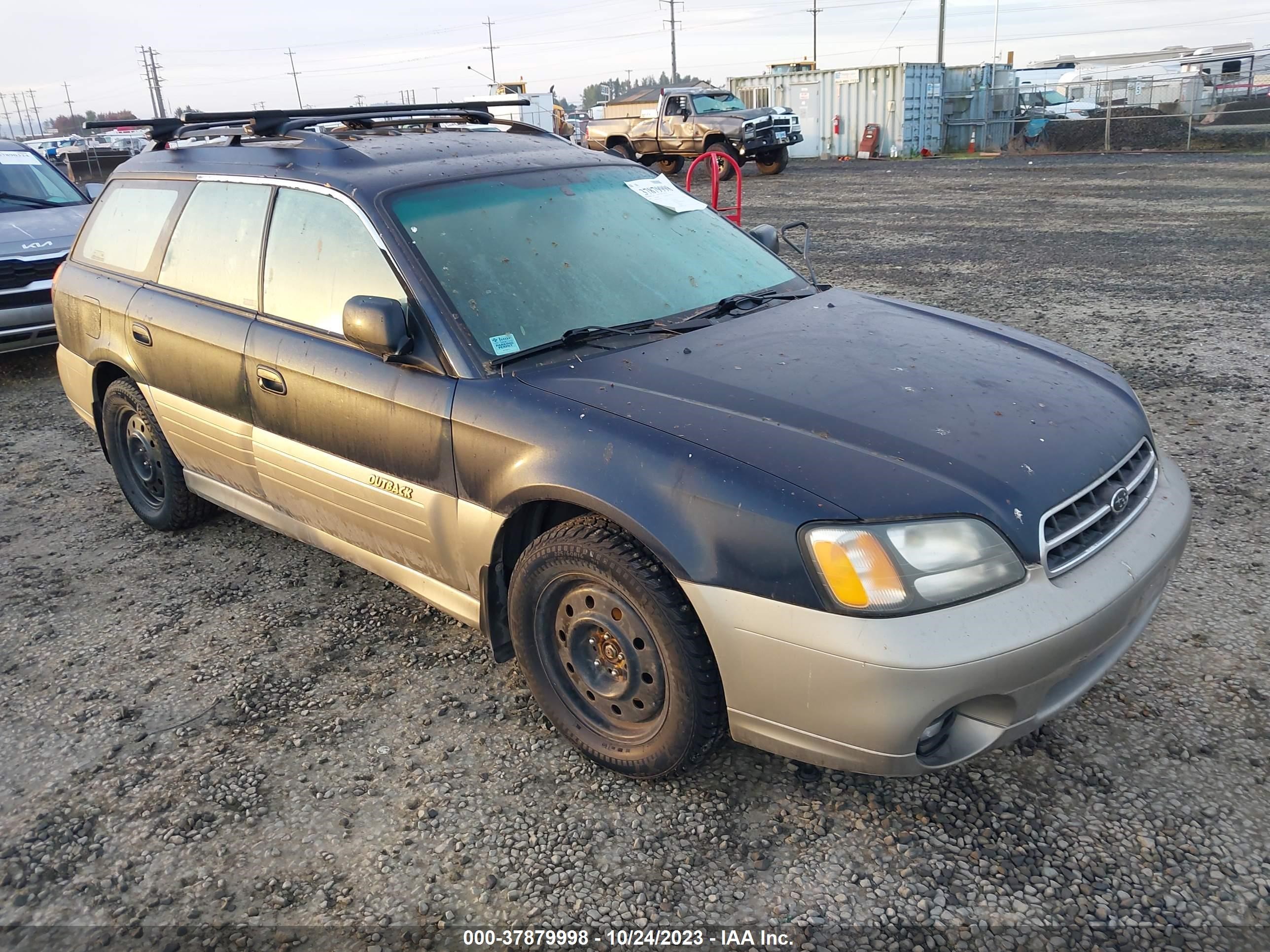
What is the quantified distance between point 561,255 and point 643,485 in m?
1.14

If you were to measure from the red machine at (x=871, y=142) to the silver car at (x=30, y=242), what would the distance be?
78.8ft

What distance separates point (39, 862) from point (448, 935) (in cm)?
118

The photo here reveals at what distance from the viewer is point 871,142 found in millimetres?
28062

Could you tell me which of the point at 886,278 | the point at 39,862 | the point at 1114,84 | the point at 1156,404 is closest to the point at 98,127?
the point at 39,862

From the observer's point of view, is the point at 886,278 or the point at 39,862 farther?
the point at 886,278

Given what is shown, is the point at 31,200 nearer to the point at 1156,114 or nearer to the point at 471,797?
the point at 471,797

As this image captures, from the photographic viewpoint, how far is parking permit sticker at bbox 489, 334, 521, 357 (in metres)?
2.87

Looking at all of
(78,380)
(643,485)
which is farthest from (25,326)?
(643,485)

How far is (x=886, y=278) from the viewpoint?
9.58 meters

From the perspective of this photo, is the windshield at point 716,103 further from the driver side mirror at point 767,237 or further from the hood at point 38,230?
the driver side mirror at point 767,237

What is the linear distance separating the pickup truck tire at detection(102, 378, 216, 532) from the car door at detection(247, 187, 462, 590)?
928mm

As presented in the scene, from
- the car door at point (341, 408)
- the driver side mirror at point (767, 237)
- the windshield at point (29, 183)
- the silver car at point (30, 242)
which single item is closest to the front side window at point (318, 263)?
the car door at point (341, 408)

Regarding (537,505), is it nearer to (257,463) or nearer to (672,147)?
(257,463)

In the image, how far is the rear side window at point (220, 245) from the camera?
3.52 meters
